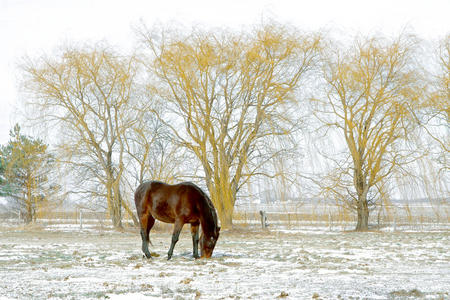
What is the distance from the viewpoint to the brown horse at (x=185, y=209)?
30.8 feet

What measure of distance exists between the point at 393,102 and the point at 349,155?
2561 mm

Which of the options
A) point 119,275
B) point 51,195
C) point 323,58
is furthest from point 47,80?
point 119,275

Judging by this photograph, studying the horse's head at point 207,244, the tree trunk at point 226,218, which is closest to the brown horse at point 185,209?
the horse's head at point 207,244

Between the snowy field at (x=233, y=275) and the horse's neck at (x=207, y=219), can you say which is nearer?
the snowy field at (x=233, y=275)

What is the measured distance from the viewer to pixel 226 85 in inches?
744

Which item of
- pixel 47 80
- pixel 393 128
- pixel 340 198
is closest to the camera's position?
pixel 393 128

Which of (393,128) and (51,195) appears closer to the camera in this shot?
(393,128)

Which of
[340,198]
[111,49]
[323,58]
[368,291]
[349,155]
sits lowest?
[368,291]

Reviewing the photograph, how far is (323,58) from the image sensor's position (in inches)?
762

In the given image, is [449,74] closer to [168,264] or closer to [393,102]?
[393,102]

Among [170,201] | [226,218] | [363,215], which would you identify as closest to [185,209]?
[170,201]

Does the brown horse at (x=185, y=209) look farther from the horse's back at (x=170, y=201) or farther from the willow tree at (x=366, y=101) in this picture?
the willow tree at (x=366, y=101)

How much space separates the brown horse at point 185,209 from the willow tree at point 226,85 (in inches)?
323

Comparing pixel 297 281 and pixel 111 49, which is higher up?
pixel 111 49
